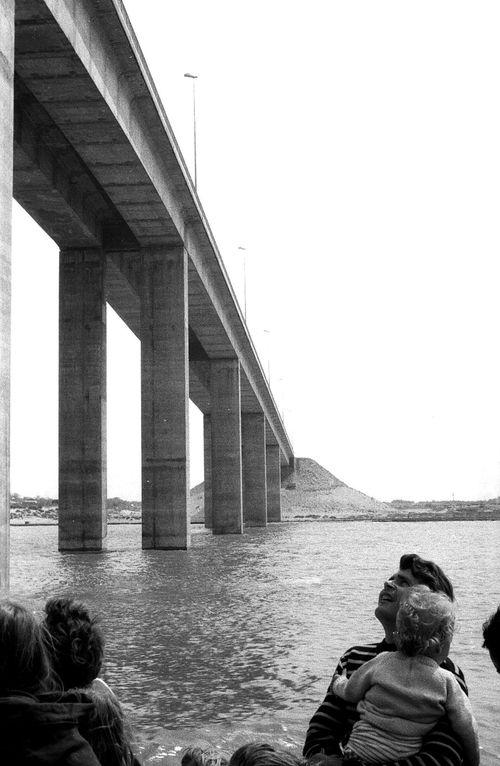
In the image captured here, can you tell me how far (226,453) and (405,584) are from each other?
42.6 metres

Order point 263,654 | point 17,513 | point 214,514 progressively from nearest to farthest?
point 263,654 → point 214,514 → point 17,513

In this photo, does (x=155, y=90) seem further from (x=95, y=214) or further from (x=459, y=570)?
(x=459, y=570)

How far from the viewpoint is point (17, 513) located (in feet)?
315

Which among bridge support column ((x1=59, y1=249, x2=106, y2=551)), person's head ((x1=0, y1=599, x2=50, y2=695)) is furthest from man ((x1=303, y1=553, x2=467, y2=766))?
bridge support column ((x1=59, y1=249, x2=106, y2=551))

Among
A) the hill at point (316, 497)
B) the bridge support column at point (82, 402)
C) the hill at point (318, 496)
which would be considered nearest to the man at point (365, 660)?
the bridge support column at point (82, 402)

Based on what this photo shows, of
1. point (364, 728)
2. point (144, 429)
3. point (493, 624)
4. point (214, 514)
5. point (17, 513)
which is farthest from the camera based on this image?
point (17, 513)

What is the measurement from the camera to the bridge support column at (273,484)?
76.8 metres

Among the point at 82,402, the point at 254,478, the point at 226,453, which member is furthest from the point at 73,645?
the point at 254,478

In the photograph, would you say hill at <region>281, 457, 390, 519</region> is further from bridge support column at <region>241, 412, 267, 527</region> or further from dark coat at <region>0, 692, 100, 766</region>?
dark coat at <region>0, 692, 100, 766</region>

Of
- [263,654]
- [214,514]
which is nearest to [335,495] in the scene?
[214,514]

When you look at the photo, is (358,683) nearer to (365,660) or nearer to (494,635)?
(365,660)

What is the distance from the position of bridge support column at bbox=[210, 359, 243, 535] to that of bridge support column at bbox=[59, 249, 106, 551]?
55.5ft

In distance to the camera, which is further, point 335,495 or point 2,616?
point 335,495

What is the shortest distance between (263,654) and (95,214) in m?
21.8
